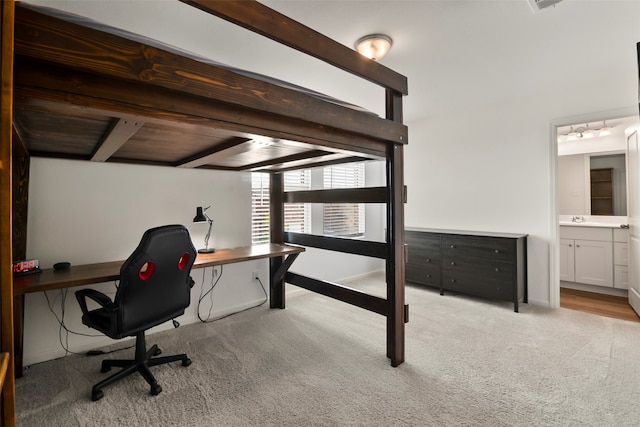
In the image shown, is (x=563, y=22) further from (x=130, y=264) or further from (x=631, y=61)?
(x=130, y=264)

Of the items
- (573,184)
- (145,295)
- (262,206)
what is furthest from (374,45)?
(573,184)

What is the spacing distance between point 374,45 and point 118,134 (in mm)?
1859

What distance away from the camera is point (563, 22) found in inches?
85.3

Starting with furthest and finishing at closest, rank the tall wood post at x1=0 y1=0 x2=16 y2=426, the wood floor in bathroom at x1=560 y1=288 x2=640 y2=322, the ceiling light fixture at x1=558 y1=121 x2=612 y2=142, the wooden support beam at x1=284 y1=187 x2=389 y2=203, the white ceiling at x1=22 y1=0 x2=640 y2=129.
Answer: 1. the ceiling light fixture at x1=558 y1=121 x2=612 y2=142
2. the wood floor in bathroom at x1=560 y1=288 x2=640 y2=322
3. the wooden support beam at x1=284 y1=187 x2=389 y2=203
4. the white ceiling at x1=22 y1=0 x2=640 y2=129
5. the tall wood post at x1=0 y1=0 x2=16 y2=426

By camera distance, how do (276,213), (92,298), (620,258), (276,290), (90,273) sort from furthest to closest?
(620,258), (276,213), (276,290), (90,273), (92,298)

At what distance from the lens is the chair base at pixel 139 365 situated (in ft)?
6.24

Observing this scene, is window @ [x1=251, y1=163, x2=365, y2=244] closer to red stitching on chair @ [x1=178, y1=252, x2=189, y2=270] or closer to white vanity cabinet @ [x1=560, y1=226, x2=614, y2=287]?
red stitching on chair @ [x1=178, y1=252, x2=189, y2=270]

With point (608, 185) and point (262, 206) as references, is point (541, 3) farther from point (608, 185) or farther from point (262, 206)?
point (608, 185)

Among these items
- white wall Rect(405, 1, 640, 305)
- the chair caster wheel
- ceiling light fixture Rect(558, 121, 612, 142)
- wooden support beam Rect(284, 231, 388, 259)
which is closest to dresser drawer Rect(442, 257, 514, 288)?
white wall Rect(405, 1, 640, 305)

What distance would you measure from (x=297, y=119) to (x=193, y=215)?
6.43 ft

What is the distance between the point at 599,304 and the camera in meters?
3.65

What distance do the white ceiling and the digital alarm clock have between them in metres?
1.65

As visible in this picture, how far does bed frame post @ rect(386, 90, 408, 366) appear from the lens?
2.23 meters

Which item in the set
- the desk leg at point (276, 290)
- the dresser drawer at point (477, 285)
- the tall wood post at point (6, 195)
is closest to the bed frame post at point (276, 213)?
the desk leg at point (276, 290)
